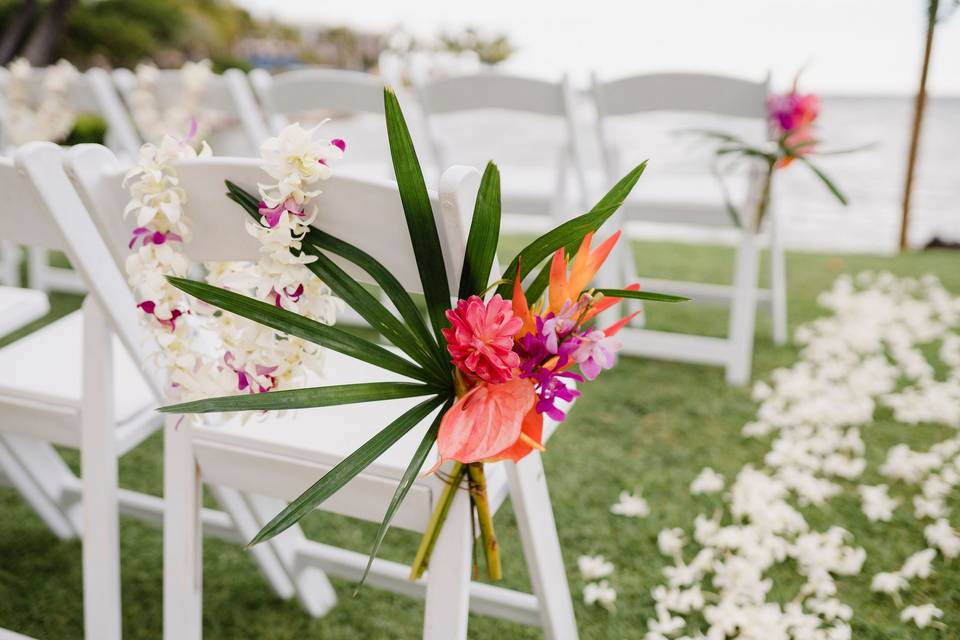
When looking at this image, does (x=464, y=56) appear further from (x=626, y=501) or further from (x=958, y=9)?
(x=626, y=501)

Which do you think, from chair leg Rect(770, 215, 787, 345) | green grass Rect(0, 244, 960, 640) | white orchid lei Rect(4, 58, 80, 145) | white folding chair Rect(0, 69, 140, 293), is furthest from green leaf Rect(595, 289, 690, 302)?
white orchid lei Rect(4, 58, 80, 145)

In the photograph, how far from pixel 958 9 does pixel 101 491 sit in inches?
122

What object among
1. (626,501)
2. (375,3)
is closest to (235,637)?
(626,501)

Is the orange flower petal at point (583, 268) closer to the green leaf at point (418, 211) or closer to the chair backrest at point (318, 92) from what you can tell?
the green leaf at point (418, 211)

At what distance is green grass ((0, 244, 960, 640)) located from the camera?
1421 mm

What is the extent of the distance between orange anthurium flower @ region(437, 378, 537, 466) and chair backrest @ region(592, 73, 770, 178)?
1.58 meters

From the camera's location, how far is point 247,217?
0.83 meters

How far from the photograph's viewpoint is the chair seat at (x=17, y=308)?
124cm

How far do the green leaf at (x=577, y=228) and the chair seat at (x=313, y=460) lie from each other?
0.34 metres

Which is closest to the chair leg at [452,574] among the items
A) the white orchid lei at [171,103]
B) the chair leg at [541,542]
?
the chair leg at [541,542]

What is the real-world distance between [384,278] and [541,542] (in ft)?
1.60

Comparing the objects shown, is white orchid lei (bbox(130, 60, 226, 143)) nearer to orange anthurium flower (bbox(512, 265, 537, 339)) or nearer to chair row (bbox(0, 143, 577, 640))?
chair row (bbox(0, 143, 577, 640))

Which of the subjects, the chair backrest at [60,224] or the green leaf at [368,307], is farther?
the chair backrest at [60,224]

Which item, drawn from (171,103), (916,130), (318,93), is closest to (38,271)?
(171,103)
